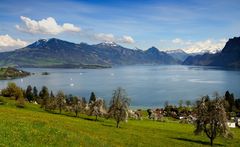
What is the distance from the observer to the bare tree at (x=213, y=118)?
57.0m

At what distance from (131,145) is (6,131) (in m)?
18.8

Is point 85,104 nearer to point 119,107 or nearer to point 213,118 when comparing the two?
point 119,107

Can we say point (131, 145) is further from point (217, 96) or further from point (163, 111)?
point (163, 111)

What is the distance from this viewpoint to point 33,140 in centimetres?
2653

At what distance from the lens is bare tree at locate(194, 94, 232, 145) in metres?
57.0

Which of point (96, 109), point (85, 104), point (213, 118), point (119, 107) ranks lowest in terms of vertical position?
point (96, 109)

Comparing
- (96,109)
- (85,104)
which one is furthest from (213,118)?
(85,104)

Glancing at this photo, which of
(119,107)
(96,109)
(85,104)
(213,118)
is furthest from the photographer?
(85,104)

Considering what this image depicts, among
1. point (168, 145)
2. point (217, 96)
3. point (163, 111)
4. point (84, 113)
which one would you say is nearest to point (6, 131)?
point (168, 145)

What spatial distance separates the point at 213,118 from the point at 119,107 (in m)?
25.3

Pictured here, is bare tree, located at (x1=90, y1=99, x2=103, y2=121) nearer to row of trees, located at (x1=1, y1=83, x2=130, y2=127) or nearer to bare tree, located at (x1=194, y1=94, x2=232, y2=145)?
row of trees, located at (x1=1, y1=83, x2=130, y2=127)

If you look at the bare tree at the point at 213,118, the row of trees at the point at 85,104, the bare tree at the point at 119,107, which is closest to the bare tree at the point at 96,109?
the row of trees at the point at 85,104

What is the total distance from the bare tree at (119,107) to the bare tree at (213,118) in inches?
841

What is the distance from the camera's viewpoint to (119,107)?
7619cm
